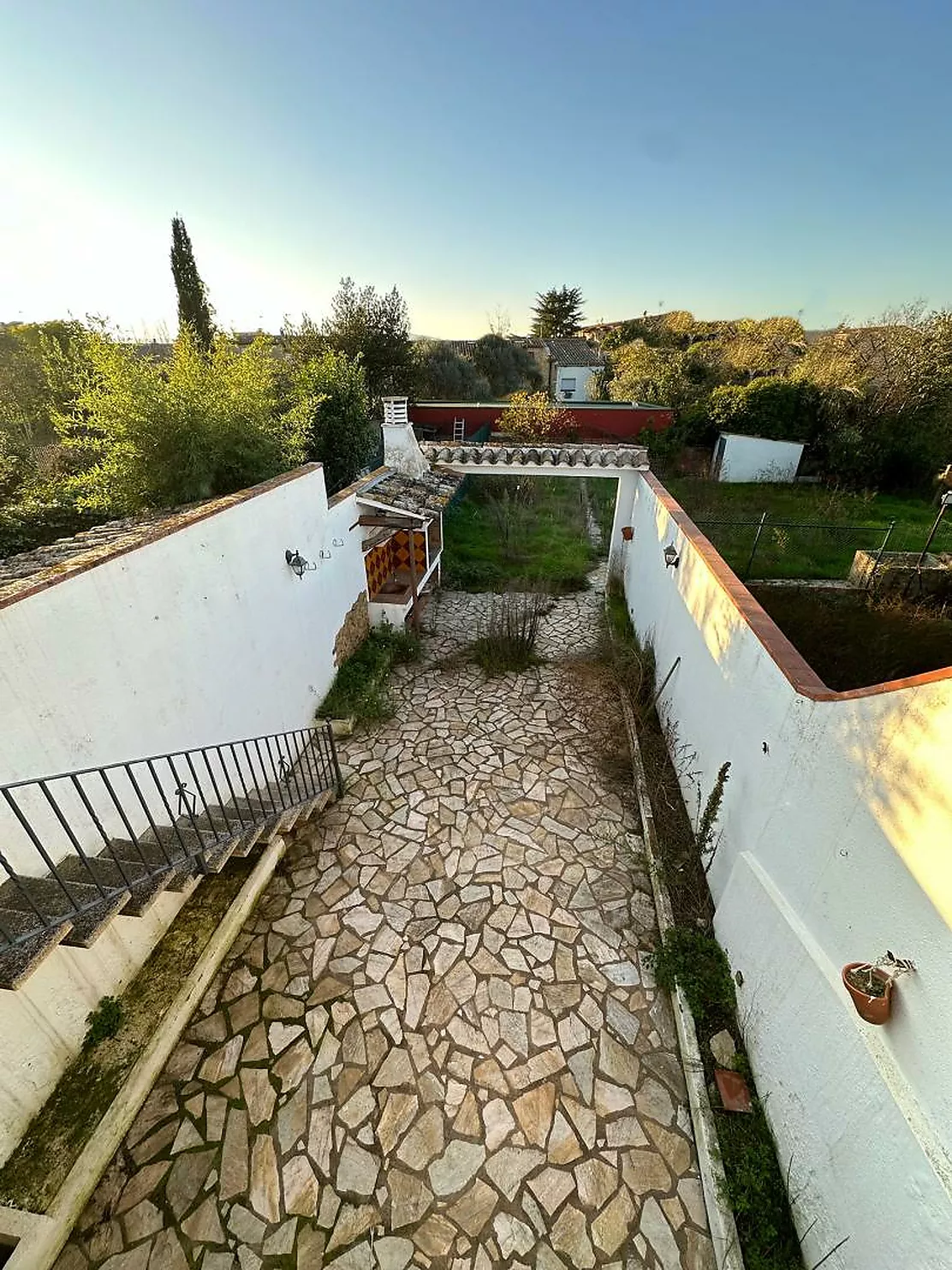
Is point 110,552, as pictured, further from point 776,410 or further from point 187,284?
point 187,284

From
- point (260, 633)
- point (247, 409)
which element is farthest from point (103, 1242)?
point (247, 409)

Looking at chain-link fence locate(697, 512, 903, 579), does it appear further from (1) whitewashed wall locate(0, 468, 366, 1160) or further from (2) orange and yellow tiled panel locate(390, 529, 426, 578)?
(1) whitewashed wall locate(0, 468, 366, 1160)

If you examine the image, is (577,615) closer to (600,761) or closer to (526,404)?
(600,761)

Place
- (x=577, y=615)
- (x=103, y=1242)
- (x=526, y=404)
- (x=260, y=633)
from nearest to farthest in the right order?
(x=103, y=1242) < (x=260, y=633) < (x=577, y=615) < (x=526, y=404)

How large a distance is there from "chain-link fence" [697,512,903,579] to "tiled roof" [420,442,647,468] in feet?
9.55

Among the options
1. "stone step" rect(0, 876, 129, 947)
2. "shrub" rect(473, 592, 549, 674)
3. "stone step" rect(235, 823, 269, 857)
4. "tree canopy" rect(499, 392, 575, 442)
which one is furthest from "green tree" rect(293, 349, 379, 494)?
"stone step" rect(0, 876, 129, 947)

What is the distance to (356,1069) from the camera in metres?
4.33

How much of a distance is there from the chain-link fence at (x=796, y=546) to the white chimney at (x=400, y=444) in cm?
753

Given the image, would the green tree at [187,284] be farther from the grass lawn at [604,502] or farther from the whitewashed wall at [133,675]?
the whitewashed wall at [133,675]

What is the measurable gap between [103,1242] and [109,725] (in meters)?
3.55

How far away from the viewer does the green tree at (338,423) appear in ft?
38.8

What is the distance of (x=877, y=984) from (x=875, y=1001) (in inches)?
3.5

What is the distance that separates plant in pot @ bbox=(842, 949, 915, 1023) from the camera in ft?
8.48

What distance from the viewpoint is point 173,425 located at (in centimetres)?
707
